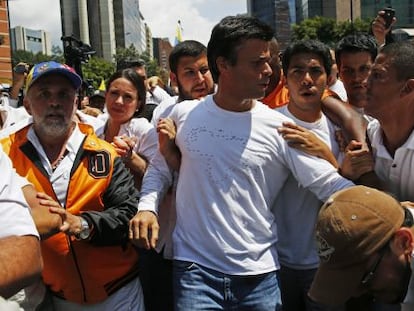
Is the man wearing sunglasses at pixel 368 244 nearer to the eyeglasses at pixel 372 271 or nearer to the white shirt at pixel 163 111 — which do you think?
the eyeglasses at pixel 372 271

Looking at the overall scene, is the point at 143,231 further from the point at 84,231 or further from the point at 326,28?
the point at 326,28

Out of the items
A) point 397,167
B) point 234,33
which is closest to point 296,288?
point 397,167

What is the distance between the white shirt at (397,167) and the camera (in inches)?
92.0

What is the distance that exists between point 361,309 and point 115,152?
149 cm

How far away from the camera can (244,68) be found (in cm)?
258

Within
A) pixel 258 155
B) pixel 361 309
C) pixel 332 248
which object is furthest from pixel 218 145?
pixel 361 309

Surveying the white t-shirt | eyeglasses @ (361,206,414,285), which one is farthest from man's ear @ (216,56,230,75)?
eyeglasses @ (361,206,414,285)

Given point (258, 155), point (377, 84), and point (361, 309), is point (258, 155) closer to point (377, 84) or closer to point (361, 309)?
→ point (377, 84)

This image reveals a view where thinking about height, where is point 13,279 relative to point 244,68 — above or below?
below

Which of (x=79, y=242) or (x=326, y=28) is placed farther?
(x=326, y=28)

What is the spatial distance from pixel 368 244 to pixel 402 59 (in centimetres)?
99

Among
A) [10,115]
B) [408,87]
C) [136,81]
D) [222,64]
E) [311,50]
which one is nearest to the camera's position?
[408,87]

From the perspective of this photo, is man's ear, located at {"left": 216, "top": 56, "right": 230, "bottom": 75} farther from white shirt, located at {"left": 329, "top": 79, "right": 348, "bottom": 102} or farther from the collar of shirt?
white shirt, located at {"left": 329, "top": 79, "right": 348, "bottom": 102}

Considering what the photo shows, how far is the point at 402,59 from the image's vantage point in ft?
7.78
